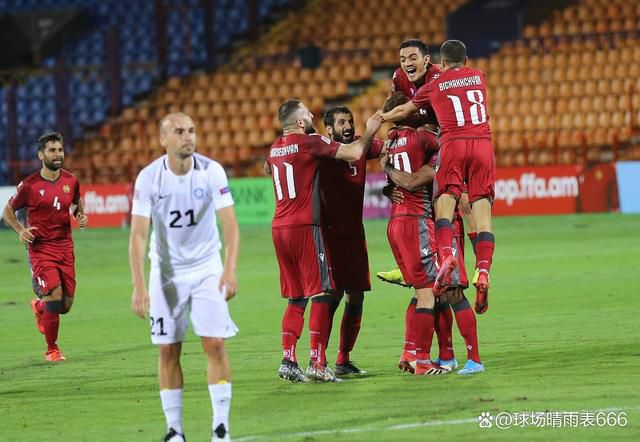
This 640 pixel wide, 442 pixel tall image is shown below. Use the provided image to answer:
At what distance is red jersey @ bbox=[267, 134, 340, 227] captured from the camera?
10219 millimetres

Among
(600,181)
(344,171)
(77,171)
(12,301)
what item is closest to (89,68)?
(77,171)

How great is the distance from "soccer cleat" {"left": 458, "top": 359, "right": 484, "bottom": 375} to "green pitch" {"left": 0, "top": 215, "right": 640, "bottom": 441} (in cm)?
13

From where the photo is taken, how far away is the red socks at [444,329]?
10.5 metres

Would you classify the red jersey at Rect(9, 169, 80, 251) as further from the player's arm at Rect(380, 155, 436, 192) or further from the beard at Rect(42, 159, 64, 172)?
the player's arm at Rect(380, 155, 436, 192)

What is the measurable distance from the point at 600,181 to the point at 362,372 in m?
20.9

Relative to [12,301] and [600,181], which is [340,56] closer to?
[600,181]

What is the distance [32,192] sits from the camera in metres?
12.9

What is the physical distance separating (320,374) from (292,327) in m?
0.44

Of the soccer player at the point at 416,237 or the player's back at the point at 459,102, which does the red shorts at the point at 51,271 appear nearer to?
the soccer player at the point at 416,237

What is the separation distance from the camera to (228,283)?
25.3 ft

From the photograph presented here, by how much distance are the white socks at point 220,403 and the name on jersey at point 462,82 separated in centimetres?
417

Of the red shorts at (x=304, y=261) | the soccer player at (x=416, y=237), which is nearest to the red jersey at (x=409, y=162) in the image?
the soccer player at (x=416, y=237)

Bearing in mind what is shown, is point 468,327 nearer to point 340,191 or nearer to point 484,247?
point 484,247

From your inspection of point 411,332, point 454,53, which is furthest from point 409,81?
point 411,332
